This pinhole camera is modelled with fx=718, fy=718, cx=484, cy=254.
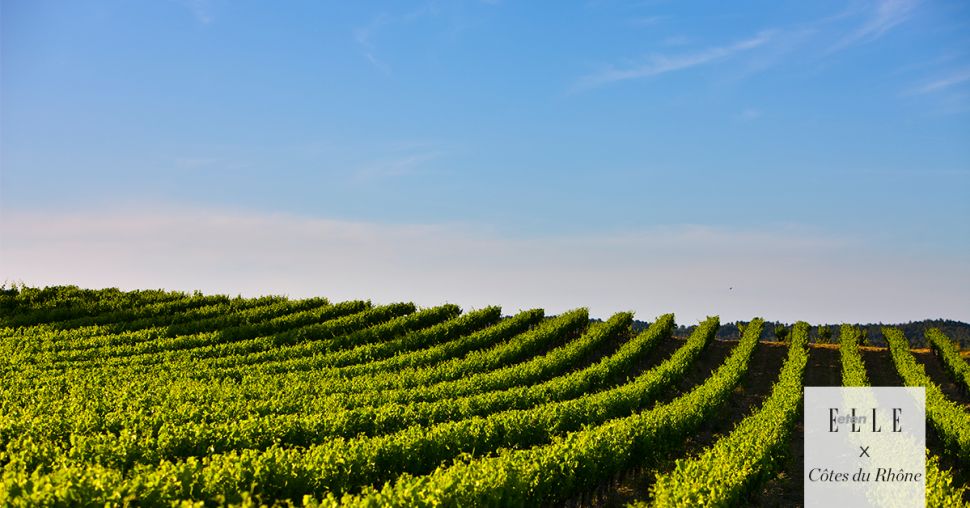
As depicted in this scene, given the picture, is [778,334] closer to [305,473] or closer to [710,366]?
[710,366]

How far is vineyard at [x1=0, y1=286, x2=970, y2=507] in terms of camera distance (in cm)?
1501

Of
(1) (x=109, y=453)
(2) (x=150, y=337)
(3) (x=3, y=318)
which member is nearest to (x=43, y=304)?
(3) (x=3, y=318)

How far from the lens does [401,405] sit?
26453 millimetres

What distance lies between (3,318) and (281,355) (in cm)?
2376

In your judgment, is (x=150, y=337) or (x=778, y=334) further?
(x=778, y=334)

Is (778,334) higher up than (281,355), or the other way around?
(778,334)

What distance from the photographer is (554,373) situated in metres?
40.5

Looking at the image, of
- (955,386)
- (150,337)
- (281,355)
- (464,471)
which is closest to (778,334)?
(955,386)

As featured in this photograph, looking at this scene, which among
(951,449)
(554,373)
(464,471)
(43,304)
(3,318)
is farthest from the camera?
(43,304)

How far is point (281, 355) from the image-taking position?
42.5 metres

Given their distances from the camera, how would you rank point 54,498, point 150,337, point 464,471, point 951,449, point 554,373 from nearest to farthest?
point 54,498 → point 464,471 → point 951,449 → point 554,373 → point 150,337

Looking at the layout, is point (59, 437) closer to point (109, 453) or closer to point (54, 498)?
point (109, 453)

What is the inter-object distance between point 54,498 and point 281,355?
32.0m

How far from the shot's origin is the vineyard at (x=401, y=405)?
15.0 metres
